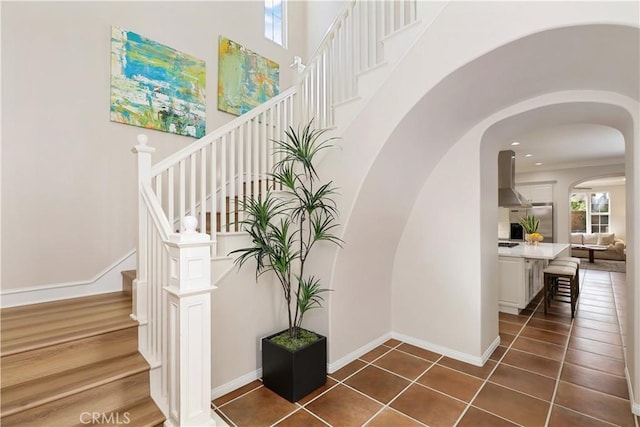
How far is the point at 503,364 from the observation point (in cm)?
271

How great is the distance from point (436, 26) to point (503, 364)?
2.92 meters

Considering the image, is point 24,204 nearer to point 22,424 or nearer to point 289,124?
point 22,424

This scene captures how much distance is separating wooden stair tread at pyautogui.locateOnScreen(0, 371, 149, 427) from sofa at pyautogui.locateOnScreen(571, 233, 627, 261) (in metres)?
11.3

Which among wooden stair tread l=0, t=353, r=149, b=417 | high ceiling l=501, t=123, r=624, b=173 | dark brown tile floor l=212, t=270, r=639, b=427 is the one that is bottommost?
dark brown tile floor l=212, t=270, r=639, b=427

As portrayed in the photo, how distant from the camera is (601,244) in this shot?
9273mm

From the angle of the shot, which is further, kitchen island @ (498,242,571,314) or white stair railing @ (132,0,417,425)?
kitchen island @ (498,242,571,314)

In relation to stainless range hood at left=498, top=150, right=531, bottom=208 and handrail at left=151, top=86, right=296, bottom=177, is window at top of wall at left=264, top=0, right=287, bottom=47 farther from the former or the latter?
stainless range hood at left=498, top=150, right=531, bottom=208

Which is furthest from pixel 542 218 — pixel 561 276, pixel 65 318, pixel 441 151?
pixel 65 318

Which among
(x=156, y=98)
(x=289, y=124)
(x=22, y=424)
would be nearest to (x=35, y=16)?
(x=156, y=98)

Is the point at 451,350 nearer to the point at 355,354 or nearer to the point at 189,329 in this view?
the point at 355,354

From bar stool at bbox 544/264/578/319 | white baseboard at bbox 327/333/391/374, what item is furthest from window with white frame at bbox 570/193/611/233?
white baseboard at bbox 327/333/391/374

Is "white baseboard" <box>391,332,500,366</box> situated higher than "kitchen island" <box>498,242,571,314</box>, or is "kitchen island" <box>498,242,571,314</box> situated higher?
"kitchen island" <box>498,242,571,314</box>

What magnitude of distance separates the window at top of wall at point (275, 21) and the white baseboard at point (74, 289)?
3680 millimetres

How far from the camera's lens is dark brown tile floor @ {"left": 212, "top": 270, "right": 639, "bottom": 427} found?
1995mm
